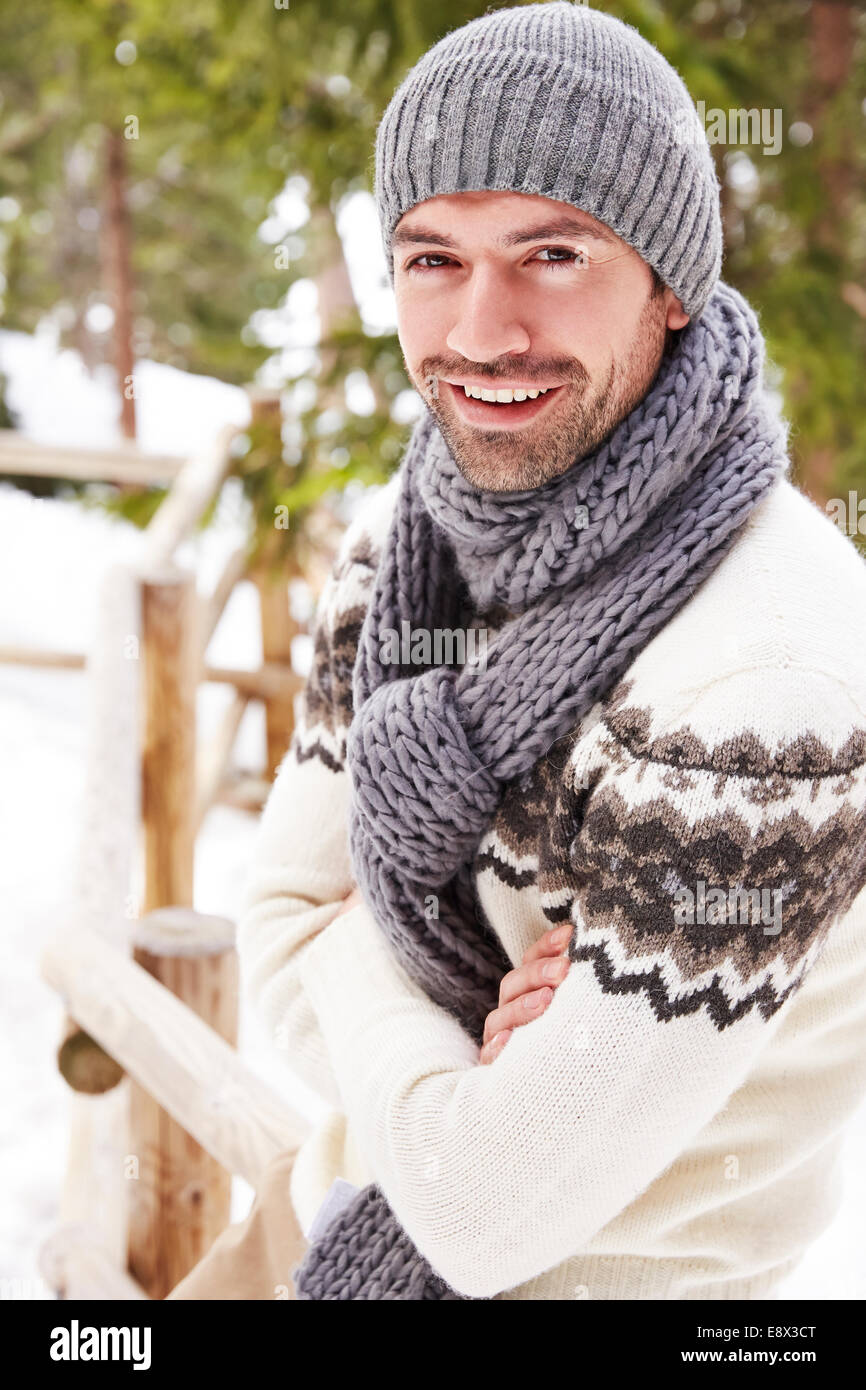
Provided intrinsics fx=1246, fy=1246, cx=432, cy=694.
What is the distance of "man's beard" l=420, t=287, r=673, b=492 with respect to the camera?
4.10 feet

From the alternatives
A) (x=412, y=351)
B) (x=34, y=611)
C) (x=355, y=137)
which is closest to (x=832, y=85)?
(x=355, y=137)

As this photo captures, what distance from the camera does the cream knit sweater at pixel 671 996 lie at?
1088mm

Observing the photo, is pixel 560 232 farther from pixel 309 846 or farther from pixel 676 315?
pixel 309 846

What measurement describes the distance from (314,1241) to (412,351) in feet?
3.40

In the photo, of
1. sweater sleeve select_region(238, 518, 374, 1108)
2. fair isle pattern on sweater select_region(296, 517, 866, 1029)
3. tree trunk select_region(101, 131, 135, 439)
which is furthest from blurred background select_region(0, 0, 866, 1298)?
tree trunk select_region(101, 131, 135, 439)

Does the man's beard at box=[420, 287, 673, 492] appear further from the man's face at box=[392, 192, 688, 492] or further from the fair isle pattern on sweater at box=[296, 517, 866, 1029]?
the fair isle pattern on sweater at box=[296, 517, 866, 1029]

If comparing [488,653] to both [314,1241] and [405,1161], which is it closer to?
[405,1161]

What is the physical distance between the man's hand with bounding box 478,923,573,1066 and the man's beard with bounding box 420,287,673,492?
47cm

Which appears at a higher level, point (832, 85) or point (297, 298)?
point (832, 85)

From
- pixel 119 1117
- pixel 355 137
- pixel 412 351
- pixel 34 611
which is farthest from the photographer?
pixel 34 611

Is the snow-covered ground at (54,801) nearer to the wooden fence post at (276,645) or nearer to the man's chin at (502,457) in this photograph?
the wooden fence post at (276,645)

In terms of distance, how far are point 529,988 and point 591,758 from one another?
0.25 m

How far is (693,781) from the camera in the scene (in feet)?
3.58

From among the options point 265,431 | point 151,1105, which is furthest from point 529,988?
point 265,431
